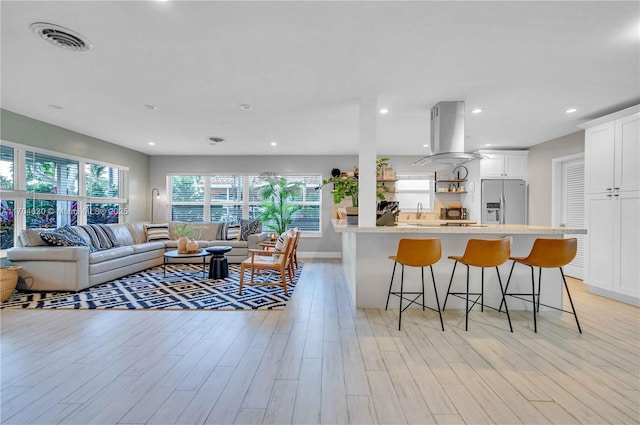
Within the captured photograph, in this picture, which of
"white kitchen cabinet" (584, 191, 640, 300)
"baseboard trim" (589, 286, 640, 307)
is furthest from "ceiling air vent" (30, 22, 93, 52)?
"baseboard trim" (589, 286, 640, 307)

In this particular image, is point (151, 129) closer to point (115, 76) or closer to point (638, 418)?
point (115, 76)

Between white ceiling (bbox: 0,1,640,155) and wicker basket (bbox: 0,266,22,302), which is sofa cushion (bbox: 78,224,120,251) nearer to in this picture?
wicker basket (bbox: 0,266,22,302)

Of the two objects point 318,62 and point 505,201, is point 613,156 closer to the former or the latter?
point 505,201

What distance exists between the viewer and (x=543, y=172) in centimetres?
596

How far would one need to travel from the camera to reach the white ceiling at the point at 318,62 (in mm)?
2121

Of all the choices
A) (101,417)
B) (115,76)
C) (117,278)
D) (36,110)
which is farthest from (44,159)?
(101,417)

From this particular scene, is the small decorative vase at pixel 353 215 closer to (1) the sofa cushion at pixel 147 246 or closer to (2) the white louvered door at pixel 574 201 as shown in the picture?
(1) the sofa cushion at pixel 147 246

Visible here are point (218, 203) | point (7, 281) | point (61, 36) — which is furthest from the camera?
point (218, 203)

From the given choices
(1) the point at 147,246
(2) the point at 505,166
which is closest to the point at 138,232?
(1) the point at 147,246

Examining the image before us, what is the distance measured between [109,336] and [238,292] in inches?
64.4

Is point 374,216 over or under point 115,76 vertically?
under

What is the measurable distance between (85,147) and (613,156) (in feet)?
27.0

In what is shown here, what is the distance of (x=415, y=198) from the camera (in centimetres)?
732

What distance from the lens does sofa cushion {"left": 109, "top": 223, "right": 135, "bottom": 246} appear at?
5.72m
